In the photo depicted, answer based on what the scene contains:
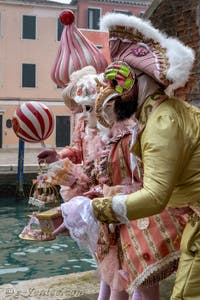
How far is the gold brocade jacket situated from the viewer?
1796mm

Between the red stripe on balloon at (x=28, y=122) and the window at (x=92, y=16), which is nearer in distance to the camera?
the red stripe on balloon at (x=28, y=122)

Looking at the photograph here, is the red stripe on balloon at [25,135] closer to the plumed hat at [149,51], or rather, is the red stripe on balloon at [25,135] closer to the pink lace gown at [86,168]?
the pink lace gown at [86,168]

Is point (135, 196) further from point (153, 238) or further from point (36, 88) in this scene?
point (36, 88)

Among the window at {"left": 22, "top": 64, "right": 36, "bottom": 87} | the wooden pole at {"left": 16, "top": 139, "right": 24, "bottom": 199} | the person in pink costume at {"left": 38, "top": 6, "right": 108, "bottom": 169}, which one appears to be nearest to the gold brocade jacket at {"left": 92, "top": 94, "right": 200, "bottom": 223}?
the person in pink costume at {"left": 38, "top": 6, "right": 108, "bottom": 169}

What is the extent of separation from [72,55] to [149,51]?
167 cm

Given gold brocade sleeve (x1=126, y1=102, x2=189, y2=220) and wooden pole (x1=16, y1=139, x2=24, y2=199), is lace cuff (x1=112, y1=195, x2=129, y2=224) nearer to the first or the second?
gold brocade sleeve (x1=126, y1=102, x2=189, y2=220)

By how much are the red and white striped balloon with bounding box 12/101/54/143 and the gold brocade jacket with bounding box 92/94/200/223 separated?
157 cm

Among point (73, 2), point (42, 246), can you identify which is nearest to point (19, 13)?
point (73, 2)

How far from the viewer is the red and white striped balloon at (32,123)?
355 centimetres

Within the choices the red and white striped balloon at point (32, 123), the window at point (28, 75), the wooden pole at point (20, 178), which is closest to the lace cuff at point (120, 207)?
the red and white striped balloon at point (32, 123)

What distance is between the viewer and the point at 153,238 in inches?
94.0

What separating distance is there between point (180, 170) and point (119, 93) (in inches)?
16.6

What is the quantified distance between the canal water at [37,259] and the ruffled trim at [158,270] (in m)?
3.52

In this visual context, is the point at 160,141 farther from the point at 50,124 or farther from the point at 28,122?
the point at 50,124
